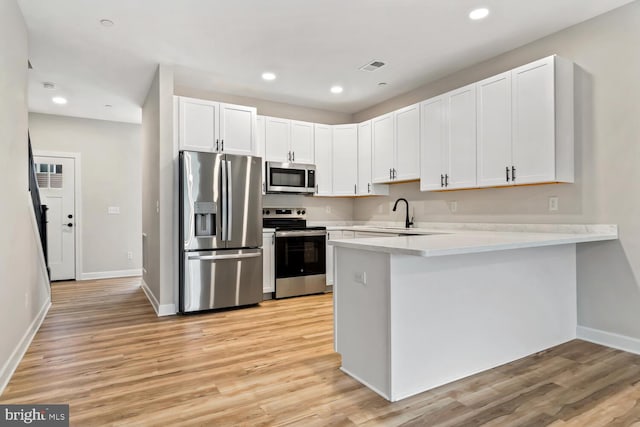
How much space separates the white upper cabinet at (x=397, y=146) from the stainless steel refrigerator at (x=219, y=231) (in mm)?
1635

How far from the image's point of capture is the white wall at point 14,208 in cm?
243

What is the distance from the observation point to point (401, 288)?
210 centimetres

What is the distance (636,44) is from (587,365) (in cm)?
241

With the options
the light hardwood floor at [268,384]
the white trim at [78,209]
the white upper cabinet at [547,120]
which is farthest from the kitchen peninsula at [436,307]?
the white trim at [78,209]

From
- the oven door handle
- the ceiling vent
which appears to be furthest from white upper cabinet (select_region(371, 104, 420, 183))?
the oven door handle

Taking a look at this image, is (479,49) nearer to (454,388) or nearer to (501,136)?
(501,136)

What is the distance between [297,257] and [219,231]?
3.82 feet

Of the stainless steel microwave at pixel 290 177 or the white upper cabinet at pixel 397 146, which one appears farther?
the stainless steel microwave at pixel 290 177

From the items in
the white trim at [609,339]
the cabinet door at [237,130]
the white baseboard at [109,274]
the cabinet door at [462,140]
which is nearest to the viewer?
the white trim at [609,339]

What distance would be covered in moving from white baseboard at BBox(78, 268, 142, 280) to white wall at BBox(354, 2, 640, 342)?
6197mm

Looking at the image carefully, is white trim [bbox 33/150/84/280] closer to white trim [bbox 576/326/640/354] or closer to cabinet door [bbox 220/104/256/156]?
cabinet door [bbox 220/104/256/156]

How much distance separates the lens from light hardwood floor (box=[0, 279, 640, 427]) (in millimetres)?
1940

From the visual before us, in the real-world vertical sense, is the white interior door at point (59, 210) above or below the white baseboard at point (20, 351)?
above

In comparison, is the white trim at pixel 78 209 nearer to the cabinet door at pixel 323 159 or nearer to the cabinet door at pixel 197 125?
the cabinet door at pixel 197 125
